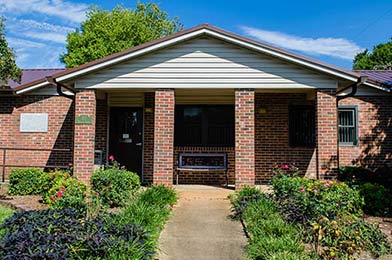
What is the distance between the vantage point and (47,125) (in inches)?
468

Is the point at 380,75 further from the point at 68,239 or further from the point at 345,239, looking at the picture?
the point at 68,239

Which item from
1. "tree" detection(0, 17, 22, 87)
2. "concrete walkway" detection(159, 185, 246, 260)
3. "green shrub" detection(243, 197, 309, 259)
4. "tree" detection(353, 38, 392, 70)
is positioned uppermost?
"tree" detection(353, 38, 392, 70)

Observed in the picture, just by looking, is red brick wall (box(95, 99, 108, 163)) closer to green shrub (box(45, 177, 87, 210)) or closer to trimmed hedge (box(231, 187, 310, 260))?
green shrub (box(45, 177, 87, 210))

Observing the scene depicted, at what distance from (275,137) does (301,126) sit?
3.00 ft

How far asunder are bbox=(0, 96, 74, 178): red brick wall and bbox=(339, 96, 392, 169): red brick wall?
8786mm

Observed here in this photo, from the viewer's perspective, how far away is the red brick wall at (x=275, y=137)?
11.4 m

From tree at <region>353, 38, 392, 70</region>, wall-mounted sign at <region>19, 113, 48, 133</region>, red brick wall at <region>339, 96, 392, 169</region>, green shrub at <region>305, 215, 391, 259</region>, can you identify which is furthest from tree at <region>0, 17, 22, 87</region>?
Answer: tree at <region>353, 38, 392, 70</region>

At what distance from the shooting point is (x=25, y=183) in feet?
30.1

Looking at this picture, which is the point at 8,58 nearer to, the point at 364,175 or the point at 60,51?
the point at 364,175

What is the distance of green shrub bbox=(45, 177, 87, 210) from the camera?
6.35 metres

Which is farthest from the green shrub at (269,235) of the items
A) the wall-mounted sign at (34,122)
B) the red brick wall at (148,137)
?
the wall-mounted sign at (34,122)

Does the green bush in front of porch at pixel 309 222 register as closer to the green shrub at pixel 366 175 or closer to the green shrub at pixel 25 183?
the green shrub at pixel 366 175

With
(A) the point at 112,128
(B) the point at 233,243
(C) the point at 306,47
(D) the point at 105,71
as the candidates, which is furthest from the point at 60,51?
(B) the point at 233,243

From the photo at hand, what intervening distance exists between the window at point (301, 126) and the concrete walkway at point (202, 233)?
405cm
